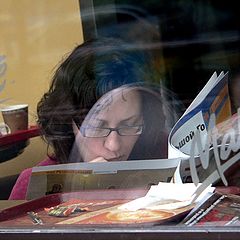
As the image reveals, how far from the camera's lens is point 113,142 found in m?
1.68

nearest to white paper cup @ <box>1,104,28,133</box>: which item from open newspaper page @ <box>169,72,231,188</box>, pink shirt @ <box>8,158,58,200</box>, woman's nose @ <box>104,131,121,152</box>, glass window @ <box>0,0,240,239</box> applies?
glass window @ <box>0,0,240,239</box>

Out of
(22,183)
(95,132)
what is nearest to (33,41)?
(95,132)

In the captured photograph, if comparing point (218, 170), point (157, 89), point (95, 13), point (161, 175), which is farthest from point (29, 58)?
point (218, 170)

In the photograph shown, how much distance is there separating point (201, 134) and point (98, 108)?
481 millimetres

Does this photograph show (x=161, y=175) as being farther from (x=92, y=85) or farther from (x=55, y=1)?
(x=55, y=1)

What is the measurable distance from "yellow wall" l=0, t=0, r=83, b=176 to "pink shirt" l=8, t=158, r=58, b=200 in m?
0.03

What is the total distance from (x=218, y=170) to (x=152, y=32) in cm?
125

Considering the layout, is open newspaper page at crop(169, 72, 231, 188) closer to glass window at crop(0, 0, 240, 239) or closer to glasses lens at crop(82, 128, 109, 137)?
glass window at crop(0, 0, 240, 239)

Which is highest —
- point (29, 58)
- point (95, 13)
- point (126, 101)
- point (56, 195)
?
point (95, 13)

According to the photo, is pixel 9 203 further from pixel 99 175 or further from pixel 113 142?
pixel 113 142

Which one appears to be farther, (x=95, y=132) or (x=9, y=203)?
(x=95, y=132)

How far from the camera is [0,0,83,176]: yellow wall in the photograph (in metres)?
1.70

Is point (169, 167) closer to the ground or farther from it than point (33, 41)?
closer to the ground

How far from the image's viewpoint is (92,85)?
5.73 feet
